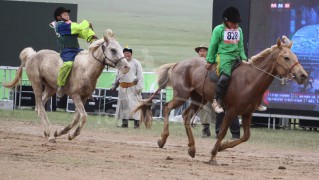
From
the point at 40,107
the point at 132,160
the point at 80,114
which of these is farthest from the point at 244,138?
the point at 40,107

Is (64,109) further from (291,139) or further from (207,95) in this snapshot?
(207,95)

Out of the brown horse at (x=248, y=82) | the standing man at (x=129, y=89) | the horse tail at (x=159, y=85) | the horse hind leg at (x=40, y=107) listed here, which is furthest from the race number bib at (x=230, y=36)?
the standing man at (x=129, y=89)

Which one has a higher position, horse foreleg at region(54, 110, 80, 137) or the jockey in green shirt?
the jockey in green shirt

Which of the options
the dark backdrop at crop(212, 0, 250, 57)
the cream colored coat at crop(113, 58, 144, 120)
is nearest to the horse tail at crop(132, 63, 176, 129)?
the cream colored coat at crop(113, 58, 144, 120)

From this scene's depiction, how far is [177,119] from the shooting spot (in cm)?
2536

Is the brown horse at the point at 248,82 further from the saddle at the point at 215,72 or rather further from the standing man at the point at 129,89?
the standing man at the point at 129,89

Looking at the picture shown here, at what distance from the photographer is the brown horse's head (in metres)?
14.8

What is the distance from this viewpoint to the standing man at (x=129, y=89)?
22391 millimetres

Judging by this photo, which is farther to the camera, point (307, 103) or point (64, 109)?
point (64, 109)

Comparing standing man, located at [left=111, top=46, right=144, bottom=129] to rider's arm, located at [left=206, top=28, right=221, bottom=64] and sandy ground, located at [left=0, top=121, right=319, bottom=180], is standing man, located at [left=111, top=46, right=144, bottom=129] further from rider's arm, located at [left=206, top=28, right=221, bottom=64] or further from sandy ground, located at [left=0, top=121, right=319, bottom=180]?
rider's arm, located at [left=206, top=28, right=221, bottom=64]

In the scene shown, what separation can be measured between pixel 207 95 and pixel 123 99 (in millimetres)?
7645

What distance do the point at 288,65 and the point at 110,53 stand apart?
338 centimetres

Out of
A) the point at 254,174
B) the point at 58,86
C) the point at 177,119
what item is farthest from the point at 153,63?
the point at 254,174

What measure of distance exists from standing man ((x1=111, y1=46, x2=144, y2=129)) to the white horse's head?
4816 millimetres
